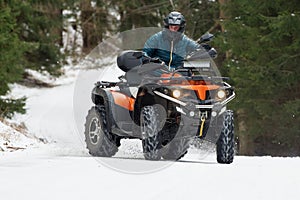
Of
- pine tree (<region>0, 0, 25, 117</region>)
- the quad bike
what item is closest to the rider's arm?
the quad bike

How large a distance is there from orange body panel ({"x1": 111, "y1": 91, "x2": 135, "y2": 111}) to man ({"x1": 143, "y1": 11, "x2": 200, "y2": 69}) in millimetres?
719

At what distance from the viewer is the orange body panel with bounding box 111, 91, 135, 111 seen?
30.1 ft

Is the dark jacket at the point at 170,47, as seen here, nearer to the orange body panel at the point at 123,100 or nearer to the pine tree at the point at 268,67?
the orange body panel at the point at 123,100

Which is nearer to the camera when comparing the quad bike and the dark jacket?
the quad bike

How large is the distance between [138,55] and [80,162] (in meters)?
1.81

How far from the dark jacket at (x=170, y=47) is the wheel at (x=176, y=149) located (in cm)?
116

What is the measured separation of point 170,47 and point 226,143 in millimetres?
1681

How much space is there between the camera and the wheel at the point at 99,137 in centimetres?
976

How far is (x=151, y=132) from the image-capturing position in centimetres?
845

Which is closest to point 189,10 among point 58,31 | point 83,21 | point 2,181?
point 58,31

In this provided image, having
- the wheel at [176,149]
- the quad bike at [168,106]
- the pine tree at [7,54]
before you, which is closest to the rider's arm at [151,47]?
the quad bike at [168,106]

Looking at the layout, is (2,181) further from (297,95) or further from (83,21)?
(83,21)

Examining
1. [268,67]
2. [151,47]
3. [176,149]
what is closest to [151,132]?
[176,149]

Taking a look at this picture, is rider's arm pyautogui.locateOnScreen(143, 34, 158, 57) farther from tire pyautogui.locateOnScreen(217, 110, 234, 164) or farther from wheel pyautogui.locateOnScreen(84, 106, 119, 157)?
tire pyautogui.locateOnScreen(217, 110, 234, 164)
